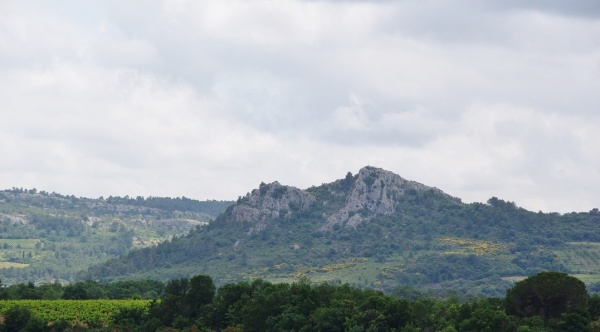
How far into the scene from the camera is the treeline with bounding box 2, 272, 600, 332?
116 metres

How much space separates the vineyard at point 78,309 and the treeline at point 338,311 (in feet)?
9.14

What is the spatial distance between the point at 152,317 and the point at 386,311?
1417 inches

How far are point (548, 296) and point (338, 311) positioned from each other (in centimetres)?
2269

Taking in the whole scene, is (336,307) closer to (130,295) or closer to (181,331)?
(181,331)

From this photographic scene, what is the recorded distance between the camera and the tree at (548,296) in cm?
11806

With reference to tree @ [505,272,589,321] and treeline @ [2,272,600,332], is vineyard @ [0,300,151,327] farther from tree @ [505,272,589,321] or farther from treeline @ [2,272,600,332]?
tree @ [505,272,589,321]

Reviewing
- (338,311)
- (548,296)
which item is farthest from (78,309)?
(548,296)

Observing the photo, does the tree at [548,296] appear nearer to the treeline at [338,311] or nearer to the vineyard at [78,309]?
the treeline at [338,311]

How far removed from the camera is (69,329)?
144750mm

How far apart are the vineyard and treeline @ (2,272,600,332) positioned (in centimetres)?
279

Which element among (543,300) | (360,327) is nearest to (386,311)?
(360,327)

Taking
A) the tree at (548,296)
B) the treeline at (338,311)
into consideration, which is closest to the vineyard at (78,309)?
the treeline at (338,311)

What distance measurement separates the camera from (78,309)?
158m

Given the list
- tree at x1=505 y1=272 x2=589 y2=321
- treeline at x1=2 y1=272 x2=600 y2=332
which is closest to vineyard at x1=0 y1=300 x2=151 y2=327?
treeline at x1=2 y1=272 x2=600 y2=332
